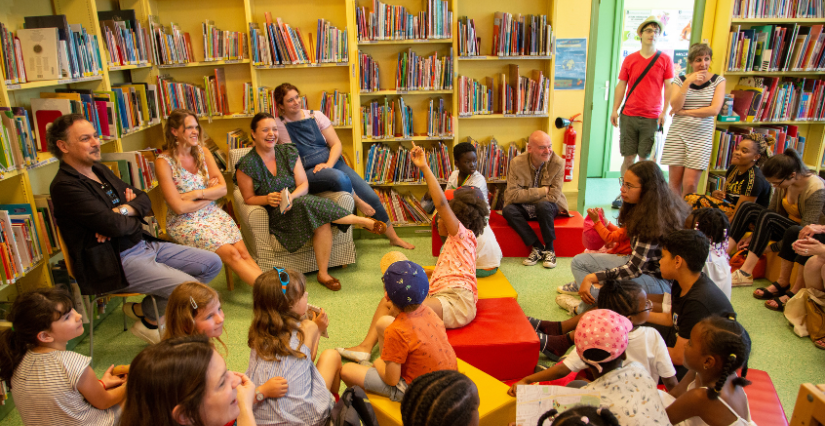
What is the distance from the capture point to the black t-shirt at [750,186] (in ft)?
12.3

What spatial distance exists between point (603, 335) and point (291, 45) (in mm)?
3692

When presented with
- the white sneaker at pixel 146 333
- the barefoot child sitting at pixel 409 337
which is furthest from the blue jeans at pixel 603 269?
the white sneaker at pixel 146 333

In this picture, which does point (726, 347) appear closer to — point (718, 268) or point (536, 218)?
point (718, 268)

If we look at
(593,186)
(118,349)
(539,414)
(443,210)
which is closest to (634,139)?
(593,186)

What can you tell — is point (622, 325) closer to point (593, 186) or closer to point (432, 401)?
point (432, 401)

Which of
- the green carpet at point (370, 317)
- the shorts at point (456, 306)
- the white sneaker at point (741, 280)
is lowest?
the green carpet at point (370, 317)

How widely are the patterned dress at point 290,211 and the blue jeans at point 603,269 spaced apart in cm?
170

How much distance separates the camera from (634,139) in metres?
4.76

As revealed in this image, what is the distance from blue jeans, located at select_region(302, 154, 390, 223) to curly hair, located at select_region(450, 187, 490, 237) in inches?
55.1

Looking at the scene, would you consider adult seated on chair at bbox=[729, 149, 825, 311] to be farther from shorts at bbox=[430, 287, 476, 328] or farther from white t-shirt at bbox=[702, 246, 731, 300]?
shorts at bbox=[430, 287, 476, 328]

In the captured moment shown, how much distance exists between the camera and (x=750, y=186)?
376 centimetres

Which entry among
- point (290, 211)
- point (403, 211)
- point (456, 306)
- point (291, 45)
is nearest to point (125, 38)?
Answer: point (291, 45)

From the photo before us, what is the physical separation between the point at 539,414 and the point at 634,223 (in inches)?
59.2

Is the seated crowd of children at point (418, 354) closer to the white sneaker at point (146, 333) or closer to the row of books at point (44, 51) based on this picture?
the white sneaker at point (146, 333)
